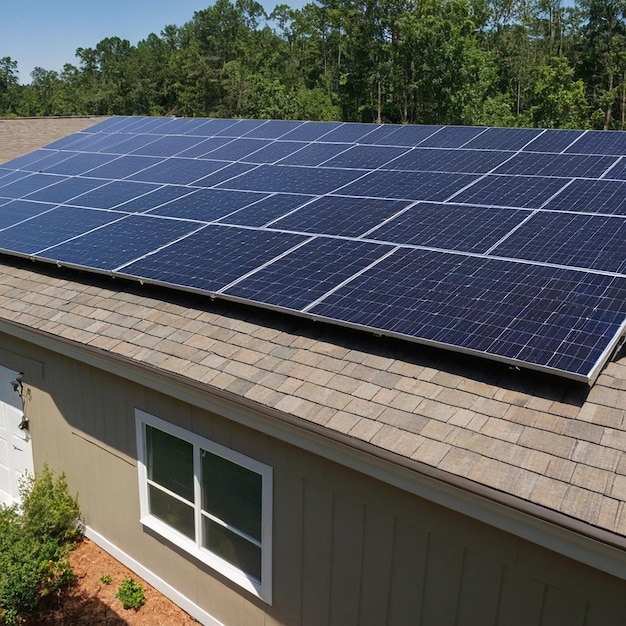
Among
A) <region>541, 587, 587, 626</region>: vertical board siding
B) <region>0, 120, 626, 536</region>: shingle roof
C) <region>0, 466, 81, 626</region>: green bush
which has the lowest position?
<region>0, 466, 81, 626</region>: green bush

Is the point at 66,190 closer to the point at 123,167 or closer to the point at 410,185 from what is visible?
the point at 123,167

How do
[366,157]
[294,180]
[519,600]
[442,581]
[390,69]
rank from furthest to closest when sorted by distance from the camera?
[390,69], [366,157], [294,180], [442,581], [519,600]

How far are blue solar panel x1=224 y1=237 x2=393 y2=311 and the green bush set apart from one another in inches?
167

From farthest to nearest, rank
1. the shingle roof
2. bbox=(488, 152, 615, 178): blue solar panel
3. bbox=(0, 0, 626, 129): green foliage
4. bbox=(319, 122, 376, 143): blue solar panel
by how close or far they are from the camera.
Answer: bbox=(0, 0, 626, 129): green foliage < bbox=(319, 122, 376, 143): blue solar panel < bbox=(488, 152, 615, 178): blue solar panel < the shingle roof

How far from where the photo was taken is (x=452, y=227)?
770 centimetres

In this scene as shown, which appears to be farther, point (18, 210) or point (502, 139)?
point (502, 139)

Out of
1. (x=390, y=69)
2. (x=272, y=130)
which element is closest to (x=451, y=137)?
(x=272, y=130)

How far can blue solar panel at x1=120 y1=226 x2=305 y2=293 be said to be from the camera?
24.8 feet

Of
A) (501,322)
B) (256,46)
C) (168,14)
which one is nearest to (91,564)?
(501,322)

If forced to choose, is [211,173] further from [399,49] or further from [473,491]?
[399,49]

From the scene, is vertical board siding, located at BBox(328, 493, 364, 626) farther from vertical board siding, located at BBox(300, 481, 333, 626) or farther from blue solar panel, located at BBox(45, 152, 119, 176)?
blue solar panel, located at BBox(45, 152, 119, 176)

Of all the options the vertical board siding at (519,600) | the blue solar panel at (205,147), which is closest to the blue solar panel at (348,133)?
the blue solar panel at (205,147)

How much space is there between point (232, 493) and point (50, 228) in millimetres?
5903

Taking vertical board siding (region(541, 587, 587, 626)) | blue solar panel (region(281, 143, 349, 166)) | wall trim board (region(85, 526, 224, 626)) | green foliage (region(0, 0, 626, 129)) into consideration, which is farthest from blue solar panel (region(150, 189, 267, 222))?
green foliage (region(0, 0, 626, 129))
